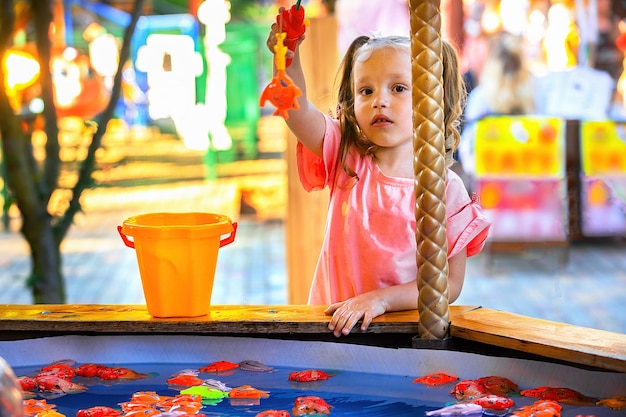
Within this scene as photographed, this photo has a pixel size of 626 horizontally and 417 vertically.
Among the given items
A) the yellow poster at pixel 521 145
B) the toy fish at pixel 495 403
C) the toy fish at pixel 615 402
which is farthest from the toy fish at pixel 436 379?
the yellow poster at pixel 521 145

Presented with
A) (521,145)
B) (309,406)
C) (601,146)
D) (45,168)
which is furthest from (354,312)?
(601,146)

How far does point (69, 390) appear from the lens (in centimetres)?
161

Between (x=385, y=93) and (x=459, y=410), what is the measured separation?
743 millimetres

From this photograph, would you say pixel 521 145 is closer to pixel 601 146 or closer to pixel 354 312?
pixel 601 146

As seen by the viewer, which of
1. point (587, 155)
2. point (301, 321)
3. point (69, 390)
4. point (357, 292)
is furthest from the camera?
point (587, 155)

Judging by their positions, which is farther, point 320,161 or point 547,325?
point 320,161

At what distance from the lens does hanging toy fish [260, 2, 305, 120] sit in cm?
159

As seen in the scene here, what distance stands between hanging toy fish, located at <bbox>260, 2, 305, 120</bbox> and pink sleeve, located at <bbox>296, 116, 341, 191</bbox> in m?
0.35

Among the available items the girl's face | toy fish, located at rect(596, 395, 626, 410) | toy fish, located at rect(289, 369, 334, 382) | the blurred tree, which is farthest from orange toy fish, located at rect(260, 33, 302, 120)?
the blurred tree

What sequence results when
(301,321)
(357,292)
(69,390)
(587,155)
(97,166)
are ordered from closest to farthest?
1. (69,390)
2. (301,321)
3. (357,292)
4. (97,166)
5. (587,155)

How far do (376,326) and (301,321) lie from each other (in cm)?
14

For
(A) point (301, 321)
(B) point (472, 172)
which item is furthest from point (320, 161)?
(B) point (472, 172)

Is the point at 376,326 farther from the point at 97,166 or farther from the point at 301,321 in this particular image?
the point at 97,166

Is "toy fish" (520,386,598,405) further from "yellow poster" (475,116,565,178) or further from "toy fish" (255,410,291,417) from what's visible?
"yellow poster" (475,116,565,178)
